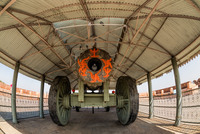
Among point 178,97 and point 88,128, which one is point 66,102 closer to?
point 88,128

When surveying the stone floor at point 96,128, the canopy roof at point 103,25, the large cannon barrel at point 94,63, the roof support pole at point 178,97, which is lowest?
the stone floor at point 96,128

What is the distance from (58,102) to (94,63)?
2.60m

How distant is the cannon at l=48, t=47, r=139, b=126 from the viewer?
16.4ft

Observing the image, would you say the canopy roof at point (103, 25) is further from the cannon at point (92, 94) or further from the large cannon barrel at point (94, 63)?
the cannon at point (92, 94)

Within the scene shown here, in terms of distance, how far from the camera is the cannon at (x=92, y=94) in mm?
4992

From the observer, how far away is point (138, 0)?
4.63m

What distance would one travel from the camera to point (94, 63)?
4902 mm

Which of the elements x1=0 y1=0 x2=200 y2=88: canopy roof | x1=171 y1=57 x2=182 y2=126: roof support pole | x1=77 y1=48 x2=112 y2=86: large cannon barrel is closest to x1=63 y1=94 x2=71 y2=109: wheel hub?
x1=77 y1=48 x2=112 y2=86: large cannon barrel

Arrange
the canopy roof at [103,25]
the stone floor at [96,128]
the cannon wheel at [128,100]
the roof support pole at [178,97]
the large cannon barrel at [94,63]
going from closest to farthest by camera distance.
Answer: the canopy roof at [103,25]
the large cannon barrel at [94,63]
the cannon wheel at [128,100]
the stone floor at [96,128]
the roof support pole at [178,97]

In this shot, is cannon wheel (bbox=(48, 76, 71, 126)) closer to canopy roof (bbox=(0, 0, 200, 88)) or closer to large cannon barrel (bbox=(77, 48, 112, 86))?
large cannon barrel (bbox=(77, 48, 112, 86))

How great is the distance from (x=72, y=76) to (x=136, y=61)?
991 cm

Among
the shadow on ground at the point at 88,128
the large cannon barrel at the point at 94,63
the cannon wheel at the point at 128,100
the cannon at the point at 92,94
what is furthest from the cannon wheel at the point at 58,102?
the cannon wheel at the point at 128,100

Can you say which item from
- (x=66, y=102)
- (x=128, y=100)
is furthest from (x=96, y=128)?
(x=128, y=100)

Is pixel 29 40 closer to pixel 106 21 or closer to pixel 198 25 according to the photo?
pixel 106 21
